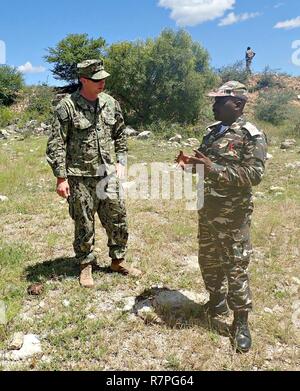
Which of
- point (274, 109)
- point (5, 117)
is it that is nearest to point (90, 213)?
point (274, 109)

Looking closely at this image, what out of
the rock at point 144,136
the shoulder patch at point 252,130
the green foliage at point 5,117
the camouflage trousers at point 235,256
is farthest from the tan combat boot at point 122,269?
the green foliage at point 5,117

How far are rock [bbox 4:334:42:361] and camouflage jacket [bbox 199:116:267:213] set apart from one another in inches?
57.4

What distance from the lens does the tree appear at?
19.5 meters

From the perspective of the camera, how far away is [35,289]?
319 cm

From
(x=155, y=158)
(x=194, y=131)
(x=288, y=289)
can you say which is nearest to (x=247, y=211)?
(x=288, y=289)

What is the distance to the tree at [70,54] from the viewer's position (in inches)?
769

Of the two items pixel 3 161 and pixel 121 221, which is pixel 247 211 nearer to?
pixel 121 221

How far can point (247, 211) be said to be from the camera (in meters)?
2.58

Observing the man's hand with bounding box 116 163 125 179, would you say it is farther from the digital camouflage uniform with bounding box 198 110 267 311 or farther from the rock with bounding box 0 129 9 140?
the rock with bounding box 0 129 9 140

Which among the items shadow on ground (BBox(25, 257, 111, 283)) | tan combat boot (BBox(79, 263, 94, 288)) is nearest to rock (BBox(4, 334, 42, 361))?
tan combat boot (BBox(79, 263, 94, 288))

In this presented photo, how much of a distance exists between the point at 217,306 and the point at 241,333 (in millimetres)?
336

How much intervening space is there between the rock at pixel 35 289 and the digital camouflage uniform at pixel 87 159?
0.39m

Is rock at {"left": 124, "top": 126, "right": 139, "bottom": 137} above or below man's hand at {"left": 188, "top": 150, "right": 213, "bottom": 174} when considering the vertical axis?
above

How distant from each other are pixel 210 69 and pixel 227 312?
577 inches
